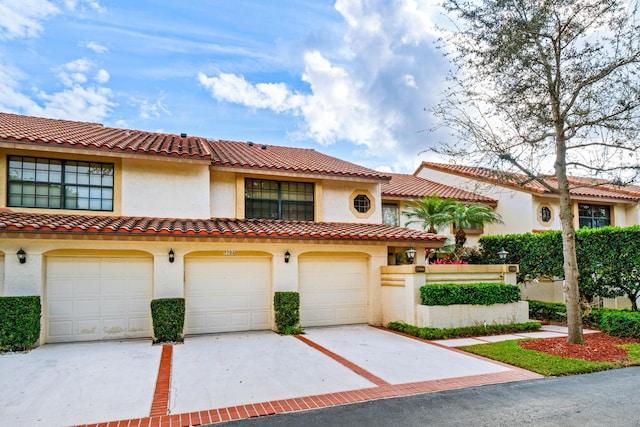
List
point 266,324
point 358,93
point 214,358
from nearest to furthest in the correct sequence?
1. point 214,358
2. point 266,324
3. point 358,93

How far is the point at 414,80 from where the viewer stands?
1447cm

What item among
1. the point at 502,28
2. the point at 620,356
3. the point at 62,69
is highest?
the point at 62,69

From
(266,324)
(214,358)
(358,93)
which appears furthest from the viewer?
(358,93)

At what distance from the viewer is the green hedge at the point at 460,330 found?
37.6 ft

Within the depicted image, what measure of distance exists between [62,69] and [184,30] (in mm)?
5019

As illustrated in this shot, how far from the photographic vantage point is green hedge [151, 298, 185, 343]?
35.0 ft

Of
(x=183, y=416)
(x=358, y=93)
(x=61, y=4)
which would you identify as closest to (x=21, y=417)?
(x=183, y=416)

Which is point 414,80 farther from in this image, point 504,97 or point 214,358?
point 214,358

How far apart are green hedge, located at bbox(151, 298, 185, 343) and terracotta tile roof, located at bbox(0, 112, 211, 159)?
464 centimetres

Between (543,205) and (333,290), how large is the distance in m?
13.4

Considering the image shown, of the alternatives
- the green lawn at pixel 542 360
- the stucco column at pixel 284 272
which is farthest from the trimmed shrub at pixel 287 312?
the green lawn at pixel 542 360

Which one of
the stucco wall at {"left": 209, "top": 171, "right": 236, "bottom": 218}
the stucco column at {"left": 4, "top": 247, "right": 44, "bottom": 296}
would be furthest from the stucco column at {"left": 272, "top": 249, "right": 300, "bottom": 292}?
the stucco column at {"left": 4, "top": 247, "right": 44, "bottom": 296}

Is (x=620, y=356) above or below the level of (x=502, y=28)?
below

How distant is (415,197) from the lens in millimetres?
19453
